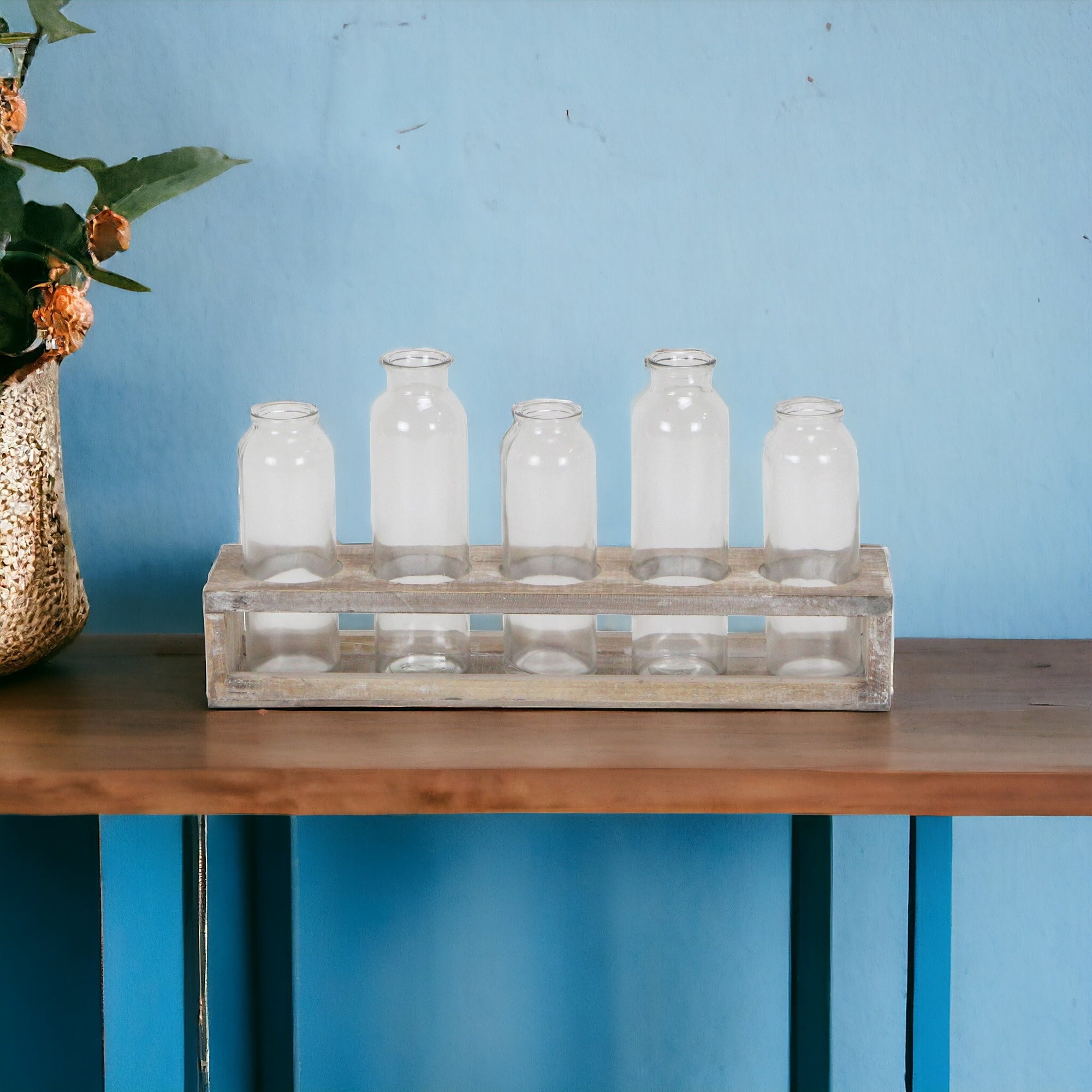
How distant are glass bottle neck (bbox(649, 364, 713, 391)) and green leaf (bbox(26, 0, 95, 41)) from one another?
1.59 feet

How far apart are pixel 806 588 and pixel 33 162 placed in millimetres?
650

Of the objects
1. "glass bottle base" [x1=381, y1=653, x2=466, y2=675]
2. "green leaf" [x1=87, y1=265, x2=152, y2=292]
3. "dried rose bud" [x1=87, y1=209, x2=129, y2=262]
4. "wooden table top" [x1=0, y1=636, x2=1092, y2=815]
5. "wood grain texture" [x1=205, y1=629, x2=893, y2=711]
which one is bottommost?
"wooden table top" [x1=0, y1=636, x2=1092, y2=815]

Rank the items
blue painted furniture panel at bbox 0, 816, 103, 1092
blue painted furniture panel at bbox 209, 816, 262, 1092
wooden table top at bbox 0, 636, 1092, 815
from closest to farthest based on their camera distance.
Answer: wooden table top at bbox 0, 636, 1092, 815 → blue painted furniture panel at bbox 209, 816, 262, 1092 → blue painted furniture panel at bbox 0, 816, 103, 1092

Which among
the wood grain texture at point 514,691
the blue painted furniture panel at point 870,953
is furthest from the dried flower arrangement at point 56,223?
the blue painted furniture panel at point 870,953

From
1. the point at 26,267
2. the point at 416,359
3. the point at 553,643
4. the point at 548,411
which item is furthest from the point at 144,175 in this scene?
the point at 553,643

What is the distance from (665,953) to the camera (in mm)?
1322

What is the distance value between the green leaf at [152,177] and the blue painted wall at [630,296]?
8.0 inches

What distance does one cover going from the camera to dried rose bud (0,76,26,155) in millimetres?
951

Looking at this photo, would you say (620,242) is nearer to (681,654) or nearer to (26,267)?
(681,654)

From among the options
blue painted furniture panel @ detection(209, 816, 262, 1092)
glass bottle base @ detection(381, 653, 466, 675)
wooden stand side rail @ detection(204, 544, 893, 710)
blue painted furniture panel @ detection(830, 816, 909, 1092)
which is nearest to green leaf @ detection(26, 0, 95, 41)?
wooden stand side rail @ detection(204, 544, 893, 710)

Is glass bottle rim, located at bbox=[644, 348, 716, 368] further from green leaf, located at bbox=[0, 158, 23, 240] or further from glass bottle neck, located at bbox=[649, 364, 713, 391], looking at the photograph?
green leaf, located at bbox=[0, 158, 23, 240]

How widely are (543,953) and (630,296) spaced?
650mm

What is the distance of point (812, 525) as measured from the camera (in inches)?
40.9

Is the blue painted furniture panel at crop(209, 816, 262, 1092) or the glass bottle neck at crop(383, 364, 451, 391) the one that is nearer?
the glass bottle neck at crop(383, 364, 451, 391)
